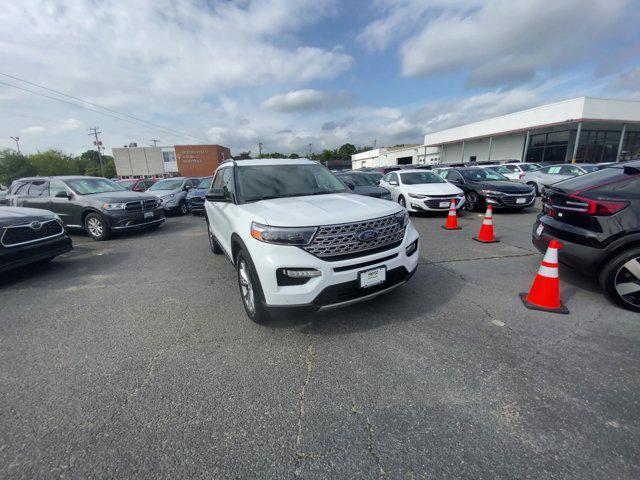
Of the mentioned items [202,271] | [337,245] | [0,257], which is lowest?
[202,271]

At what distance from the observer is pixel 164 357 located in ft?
9.11

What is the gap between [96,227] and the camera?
311 inches

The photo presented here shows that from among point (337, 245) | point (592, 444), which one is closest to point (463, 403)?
point (592, 444)

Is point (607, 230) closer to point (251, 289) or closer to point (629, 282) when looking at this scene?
point (629, 282)

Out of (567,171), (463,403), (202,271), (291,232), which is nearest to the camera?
(463,403)

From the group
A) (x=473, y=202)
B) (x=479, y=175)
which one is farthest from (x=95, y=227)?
(x=479, y=175)

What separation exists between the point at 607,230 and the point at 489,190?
6726 mm

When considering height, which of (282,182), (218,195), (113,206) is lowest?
(113,206)

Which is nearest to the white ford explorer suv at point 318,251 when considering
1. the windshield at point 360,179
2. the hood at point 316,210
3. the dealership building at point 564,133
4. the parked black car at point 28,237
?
the hood at point 316,210

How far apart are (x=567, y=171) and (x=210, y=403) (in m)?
18.4

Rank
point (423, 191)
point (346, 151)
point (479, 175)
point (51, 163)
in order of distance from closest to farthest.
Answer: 1. point (423, 191)
2. point (479, 175)
3. point (51, 163)
4. point (346, 151)

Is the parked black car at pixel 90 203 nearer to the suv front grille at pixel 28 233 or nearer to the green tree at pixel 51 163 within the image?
the suv front grille at pixel 28 233

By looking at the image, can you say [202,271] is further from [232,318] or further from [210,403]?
[210,403]

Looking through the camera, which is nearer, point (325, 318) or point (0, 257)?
point (325, 318)
